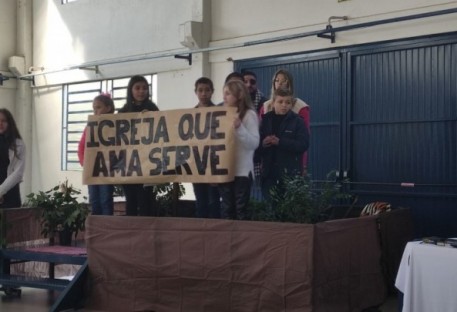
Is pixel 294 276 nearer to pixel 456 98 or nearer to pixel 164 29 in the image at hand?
pixel 456 98

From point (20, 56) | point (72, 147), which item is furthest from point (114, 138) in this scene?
point (20, 56)

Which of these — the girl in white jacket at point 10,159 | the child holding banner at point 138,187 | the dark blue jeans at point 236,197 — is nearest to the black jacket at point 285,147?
the dark blue jeans at point 236,197

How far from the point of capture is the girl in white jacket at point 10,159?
23.9ft

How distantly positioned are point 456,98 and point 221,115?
2.99 m

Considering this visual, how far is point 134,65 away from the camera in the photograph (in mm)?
11117

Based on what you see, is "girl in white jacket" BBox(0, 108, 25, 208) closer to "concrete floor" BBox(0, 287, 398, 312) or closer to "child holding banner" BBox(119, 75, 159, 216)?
"concrete floor" BBox(0, 287, 398, 312)

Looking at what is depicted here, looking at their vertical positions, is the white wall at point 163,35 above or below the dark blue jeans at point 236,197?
above

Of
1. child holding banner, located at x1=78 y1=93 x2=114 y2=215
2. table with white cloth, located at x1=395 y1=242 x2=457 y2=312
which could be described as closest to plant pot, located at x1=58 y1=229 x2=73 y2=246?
child holding banner, located at x1=78 y1=93 x2=114 y2=215

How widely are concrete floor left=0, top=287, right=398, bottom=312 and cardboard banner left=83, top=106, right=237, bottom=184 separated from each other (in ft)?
4.28

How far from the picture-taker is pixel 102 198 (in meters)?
6.70

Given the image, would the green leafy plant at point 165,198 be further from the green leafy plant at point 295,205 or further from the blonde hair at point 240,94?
the blonde hair at point 240,94

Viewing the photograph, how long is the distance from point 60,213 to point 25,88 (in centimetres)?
675

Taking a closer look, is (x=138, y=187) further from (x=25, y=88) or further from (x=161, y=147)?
(x=25, y=88)

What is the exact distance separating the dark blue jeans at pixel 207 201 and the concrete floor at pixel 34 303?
169cm
